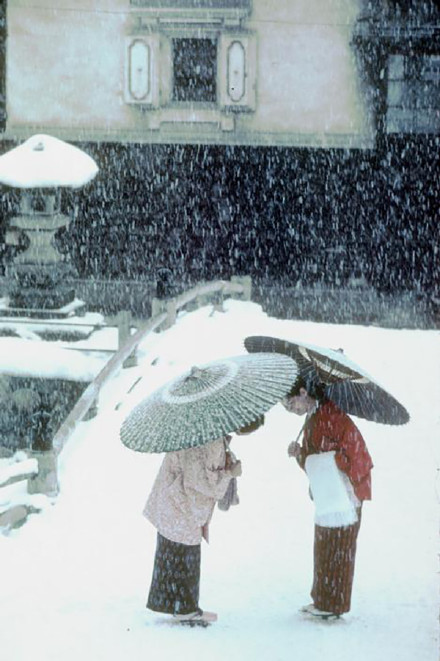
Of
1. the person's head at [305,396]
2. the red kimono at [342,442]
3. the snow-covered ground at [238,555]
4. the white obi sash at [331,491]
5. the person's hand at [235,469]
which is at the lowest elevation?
the snow-covered ground at [238,555]

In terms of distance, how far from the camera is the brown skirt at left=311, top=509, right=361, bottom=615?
17.0 ft

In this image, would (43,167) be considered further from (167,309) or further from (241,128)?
(241,128)

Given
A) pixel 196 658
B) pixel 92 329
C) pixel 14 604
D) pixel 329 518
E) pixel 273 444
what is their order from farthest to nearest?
pixel 92 329, pixel 273 444, pixel 14 604, pixel 329 518, pixel 196 658

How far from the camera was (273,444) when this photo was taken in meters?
9.36

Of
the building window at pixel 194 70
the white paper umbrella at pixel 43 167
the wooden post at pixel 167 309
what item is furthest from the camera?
the building window at pixel 194 70

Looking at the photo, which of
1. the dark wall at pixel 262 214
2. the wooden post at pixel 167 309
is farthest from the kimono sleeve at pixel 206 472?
the dark wall at pixel 262 214

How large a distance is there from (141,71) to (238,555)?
13.0 metres

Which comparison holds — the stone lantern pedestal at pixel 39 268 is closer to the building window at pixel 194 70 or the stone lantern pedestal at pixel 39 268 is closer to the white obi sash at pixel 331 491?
the building window at pixel 194 70

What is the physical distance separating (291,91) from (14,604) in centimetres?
1367

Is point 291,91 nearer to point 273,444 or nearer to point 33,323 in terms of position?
point 33,323

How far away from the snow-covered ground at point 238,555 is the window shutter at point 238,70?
7.53 metres

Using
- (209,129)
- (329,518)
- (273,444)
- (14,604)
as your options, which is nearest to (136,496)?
(273,444)

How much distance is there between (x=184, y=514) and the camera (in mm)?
5168

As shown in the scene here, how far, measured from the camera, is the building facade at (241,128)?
56.9ft
